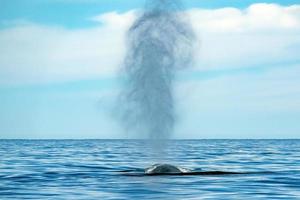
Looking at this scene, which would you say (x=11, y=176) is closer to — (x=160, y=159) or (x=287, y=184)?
(x=287, y=184)

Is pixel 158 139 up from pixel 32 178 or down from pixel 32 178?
up

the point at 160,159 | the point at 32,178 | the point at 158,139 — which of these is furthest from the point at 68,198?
the point at 160,159

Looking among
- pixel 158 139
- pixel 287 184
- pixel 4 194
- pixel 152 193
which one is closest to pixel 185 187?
pixel 152 193

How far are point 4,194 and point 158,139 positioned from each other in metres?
18.9

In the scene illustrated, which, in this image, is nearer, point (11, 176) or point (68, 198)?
point (68, 198)

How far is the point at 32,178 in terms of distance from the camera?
40.2 meters

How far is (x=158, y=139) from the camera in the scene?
47.0m

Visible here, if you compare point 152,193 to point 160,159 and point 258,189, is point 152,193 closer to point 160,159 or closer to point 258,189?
point 258,189

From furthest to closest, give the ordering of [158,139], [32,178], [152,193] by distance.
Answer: [158,139], [32,178], [152,193]

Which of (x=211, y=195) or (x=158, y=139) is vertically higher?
(x=158, y=139)

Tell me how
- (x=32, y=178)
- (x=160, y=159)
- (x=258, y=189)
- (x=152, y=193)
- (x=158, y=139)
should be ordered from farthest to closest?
1. (x=160, y=159)
2. (x=158, y=139)
3. (x=32, y=178)
4. (x=258, y=189)
5. (x=152, y=193)

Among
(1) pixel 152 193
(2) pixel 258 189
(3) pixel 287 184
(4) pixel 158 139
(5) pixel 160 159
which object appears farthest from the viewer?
(5) pixel 160 159

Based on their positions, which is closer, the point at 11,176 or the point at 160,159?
the point at 11,176

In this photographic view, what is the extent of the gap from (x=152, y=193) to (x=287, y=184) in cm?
1032
